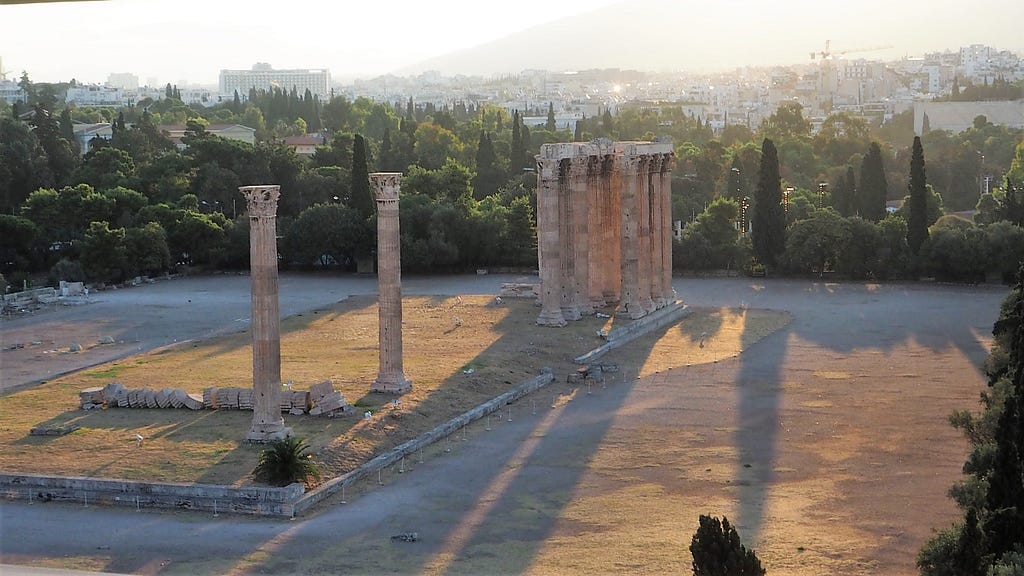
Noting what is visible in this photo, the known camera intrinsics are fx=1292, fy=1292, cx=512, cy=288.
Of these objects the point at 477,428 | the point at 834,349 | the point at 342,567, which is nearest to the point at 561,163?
the point at 834,349

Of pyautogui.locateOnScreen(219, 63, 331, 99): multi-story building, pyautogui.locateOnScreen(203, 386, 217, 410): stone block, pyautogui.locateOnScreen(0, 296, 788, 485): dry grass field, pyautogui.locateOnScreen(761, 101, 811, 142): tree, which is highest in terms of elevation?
pyautogui.locateOnScreen(219, 63, 331, 99): multi-story building


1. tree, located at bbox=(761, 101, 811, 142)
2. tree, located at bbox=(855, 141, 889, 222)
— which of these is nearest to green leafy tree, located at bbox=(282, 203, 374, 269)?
tree, located at bbox=(855, 141, 889, 222)

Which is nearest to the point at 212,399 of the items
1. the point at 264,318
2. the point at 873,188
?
the point at 264,318

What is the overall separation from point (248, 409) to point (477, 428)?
521 cm

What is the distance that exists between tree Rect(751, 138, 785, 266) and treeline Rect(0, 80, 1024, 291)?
0.52ft

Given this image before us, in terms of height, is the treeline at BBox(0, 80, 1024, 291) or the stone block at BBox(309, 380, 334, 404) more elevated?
the treeline at BBox(0, 80, 1024, 291)

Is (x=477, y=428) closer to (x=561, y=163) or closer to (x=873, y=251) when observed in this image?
(x=561, y=163)

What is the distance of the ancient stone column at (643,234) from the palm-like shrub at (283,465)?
21.3 m

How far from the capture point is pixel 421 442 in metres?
27.6

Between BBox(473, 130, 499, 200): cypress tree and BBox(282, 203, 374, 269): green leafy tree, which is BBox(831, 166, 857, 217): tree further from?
BBox(282, 203, 374, 269): green leafy tree

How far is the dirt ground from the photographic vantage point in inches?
805

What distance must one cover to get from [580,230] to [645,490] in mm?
18952

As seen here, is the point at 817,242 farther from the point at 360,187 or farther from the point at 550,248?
the point at 360,187

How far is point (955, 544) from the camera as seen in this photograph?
1555 centimetres
